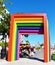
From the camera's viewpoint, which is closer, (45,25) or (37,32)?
(45,25)

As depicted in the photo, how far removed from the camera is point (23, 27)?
68.1ft

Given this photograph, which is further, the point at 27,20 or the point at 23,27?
the point at 23,27

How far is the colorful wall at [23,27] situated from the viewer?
1934cm

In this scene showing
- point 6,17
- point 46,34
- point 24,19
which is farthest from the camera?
point 6,17

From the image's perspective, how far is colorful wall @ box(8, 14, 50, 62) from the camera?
63.5 feet

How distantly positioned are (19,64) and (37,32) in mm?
5570

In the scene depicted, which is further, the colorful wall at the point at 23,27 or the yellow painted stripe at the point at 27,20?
the yellow painted stripe at the point at 27,20

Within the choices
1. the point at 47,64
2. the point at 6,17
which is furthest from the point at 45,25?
the point at 6,17

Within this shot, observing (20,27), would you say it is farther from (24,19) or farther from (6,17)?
(6,17)

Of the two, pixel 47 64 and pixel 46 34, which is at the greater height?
pixel 46 34

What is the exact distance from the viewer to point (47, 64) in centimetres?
1673

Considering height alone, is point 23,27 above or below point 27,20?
below

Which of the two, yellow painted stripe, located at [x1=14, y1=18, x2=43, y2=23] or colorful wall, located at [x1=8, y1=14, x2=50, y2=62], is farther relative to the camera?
yellow painted stripe, located at [x1=14, y1=18, x2=43, y2=23]

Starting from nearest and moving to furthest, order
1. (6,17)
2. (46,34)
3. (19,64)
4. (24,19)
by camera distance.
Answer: (19,64) → (46,34) → (24,19) → (6,17)
